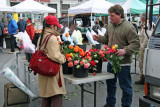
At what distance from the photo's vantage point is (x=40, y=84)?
3.19m

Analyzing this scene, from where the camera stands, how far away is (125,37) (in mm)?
3496

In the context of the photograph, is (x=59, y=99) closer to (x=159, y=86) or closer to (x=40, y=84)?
(x=40, y=84)

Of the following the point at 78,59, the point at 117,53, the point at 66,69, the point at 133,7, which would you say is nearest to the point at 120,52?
the point at 117,53

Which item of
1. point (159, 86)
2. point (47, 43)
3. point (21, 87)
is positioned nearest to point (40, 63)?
point (47, 43)

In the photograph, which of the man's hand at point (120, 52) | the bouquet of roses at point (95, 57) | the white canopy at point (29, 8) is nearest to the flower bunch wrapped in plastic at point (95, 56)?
the bouquet of roses at point (95, 57)

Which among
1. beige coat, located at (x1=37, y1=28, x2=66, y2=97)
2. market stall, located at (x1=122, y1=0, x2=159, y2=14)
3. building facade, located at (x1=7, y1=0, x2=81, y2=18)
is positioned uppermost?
building facade, located at (x1=7, y1=0, x2=81, y2=18)

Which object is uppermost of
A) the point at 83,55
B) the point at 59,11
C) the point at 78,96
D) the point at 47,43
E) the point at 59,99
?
the point at 59,11

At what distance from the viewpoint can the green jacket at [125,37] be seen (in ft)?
11.2

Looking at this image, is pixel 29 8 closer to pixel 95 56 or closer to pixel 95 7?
pixel 95 7

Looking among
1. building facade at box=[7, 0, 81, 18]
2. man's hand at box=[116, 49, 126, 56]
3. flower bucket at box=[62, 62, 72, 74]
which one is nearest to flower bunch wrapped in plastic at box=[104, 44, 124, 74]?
man's hand at box=[116, 49, 126, 56]

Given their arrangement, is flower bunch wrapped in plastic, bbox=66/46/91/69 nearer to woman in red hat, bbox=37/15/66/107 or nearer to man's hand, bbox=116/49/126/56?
woman in red hat, bbox=37/15/66/107

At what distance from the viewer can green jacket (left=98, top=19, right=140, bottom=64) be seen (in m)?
3.40

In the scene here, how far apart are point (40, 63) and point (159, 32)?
169 cm

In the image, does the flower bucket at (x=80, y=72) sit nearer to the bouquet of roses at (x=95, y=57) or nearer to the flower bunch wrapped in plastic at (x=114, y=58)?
the bouquet of roses at (x=95, y=57)
